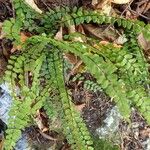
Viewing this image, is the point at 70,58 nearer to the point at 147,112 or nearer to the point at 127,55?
the point at 127,55

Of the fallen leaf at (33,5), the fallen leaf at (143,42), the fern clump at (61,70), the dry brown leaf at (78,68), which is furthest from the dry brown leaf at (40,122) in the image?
the fallen leaf at (143,42)

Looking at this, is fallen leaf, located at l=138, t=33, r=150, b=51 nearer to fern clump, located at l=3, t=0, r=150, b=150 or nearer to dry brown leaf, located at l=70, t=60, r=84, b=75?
fern clump, located at l=3, t=0, r=150, b=150

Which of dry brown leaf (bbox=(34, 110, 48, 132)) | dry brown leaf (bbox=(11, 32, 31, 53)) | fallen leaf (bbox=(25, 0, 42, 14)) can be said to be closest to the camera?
dry brown leaf (bbox=(11, 32, 31, 53))

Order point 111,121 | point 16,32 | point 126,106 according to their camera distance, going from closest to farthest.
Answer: point 126,106
point 16,32
point 111,121

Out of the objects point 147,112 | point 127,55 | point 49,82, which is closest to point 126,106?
point 147,112

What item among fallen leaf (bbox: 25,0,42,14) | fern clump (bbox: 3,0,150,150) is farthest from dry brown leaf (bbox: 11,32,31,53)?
fallen leaf (bbox: 25,0,42,14)

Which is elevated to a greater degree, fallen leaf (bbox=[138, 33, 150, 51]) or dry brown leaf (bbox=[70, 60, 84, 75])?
fallen leaf (bbox=[138, 33, 150, 51])

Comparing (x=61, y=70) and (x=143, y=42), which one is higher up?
(x=143, y=42)

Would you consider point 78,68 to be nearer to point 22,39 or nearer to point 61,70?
point 61,70

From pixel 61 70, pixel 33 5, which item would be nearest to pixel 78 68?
pixel 61 70
